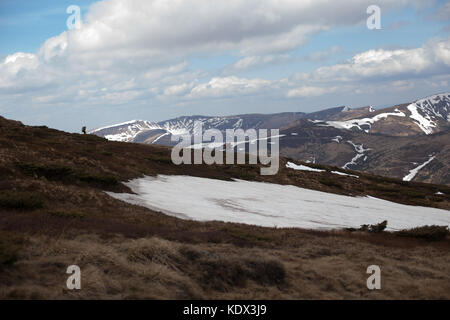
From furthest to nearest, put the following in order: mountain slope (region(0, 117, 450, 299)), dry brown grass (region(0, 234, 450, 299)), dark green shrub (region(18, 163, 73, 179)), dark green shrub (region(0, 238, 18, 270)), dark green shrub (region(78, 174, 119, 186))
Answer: dark green shrub (region(78, 174, 119, 186)), dark green shrub (region(18, 163, 73, 179)), mountain slope (region(0, 117, 450, 299)), dark green shrub (region(0, 238, 18, 270)), dry brown grass (region(0, 234, 450, 299))

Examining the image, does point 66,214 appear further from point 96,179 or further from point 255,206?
point 255,206

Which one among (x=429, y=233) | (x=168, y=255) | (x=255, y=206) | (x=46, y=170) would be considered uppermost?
(x=46, y=170)

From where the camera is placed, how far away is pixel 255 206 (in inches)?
1141

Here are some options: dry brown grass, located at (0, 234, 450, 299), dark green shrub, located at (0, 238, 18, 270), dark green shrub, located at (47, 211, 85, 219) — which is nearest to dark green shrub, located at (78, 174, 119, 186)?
dark green shrub, located at (47, 211, 85, 219)

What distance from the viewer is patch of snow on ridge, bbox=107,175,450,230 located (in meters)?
23.8

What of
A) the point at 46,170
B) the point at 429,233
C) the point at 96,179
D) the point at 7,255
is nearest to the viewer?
the point at 7,255

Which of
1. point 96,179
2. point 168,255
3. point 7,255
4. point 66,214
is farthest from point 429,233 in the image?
point 7,255

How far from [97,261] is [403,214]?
110 feet

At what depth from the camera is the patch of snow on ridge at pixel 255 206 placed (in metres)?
23.8

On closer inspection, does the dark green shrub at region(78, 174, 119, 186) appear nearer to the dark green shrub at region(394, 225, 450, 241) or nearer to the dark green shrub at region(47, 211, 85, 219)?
the dark green shrub at region(47, 211, 85, 219)

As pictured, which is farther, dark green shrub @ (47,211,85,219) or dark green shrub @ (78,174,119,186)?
dark green shrub @ (78,174,119,186)

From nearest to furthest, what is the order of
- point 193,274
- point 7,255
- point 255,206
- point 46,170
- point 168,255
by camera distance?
point 7,255, point 193,274, point 168,255, point 46,170, point 255,206

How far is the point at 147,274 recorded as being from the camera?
1013cm
